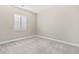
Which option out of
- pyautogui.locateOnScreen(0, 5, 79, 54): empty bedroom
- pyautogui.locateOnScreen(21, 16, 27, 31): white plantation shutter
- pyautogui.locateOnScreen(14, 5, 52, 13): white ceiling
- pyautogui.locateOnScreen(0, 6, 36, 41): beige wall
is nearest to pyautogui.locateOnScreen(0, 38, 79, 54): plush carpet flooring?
pyautogui.locateOnScreen(0, 5, 79, 54): empty bedroom

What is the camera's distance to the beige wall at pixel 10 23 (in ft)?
3.89

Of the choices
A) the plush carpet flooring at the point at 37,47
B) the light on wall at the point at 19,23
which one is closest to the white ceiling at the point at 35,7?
the light on wall at the point at 19,23

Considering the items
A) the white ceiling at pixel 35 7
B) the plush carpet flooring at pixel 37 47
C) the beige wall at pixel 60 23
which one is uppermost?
the white ceiling at pixel 35 7

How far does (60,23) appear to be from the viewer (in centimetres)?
138

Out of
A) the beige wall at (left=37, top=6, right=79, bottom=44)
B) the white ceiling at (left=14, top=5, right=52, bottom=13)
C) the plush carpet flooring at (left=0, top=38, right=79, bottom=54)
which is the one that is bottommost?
the plush carpet flooring at (left=0, top=38, right=79, bottom=54)

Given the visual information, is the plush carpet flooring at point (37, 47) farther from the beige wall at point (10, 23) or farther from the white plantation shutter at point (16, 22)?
the white plantation shutter at point (16, 22)

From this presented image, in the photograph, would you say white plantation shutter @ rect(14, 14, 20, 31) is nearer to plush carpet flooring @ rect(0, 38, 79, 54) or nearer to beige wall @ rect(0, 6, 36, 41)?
beige wall @ rect(0, 6, 36, 41)

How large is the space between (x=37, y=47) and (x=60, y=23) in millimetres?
714

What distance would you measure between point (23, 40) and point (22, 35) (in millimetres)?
100

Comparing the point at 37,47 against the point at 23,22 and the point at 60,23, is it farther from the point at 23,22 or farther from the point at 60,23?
the point at 60,23

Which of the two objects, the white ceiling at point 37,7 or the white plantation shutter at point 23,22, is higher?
the white ceiling at point 37,7

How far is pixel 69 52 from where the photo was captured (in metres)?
1.13

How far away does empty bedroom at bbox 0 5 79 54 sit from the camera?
1153mm

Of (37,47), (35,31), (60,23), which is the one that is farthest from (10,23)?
(60,23)
